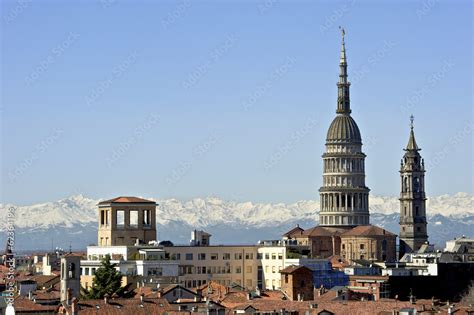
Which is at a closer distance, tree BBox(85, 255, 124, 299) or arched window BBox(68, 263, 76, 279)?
arched window BBox(68, 263, 76, 279)

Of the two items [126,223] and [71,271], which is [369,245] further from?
[71,271]

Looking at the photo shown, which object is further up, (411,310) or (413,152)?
(413,152)

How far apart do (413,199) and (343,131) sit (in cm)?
1348

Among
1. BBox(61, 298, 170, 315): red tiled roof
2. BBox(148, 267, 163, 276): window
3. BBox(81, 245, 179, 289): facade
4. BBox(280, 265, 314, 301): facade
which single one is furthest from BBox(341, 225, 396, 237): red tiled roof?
BBox(61, 298, 170, 315): red tiled roof

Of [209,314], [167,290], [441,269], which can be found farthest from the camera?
[441,269]

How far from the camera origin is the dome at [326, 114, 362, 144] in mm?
190750

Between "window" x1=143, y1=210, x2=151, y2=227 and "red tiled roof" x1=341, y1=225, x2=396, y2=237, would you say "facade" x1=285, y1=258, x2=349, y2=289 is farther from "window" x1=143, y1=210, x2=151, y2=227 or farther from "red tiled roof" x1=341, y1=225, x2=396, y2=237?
"red tiled roof" x1=341, y1=225, x2=396, y2=237

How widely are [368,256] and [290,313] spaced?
310 ft

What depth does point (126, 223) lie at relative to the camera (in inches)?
5285

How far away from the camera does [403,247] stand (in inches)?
7308

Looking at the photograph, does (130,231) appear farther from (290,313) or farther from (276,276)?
(290,313)

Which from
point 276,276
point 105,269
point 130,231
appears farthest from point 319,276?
point 105,269

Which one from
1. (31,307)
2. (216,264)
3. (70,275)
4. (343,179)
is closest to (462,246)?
(343,179)

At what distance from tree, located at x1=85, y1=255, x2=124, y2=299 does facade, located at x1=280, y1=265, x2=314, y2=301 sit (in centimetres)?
1288
